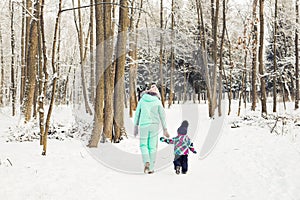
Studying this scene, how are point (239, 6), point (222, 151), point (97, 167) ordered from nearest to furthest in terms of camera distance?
point (97, 167)
point (222, 151)
point (239, 6)

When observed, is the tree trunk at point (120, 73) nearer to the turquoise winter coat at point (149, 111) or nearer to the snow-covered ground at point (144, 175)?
the snow-covered ground at point (144, 175)

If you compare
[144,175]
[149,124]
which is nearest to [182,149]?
[149,124]

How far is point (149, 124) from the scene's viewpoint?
6.75 meters

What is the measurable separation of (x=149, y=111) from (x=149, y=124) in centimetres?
31

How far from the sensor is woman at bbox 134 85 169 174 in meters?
6.68

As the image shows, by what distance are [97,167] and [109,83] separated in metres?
3.44

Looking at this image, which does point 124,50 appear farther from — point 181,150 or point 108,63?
point 181,150

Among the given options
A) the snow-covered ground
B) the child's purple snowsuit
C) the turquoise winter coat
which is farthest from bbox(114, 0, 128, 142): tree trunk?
the child's purple snowsuit

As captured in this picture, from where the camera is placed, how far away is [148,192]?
5.21 metres

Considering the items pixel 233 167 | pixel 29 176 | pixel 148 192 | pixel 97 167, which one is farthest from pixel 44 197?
pixel 233 167

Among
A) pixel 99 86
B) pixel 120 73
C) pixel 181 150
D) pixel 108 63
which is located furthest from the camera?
pixel 120 73

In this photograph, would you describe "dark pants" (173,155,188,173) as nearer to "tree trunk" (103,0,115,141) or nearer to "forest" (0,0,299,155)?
"forest" (0,0,299,155)

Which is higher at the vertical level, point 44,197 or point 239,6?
point 239,6

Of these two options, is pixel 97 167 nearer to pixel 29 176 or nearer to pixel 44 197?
pixel 29 176
